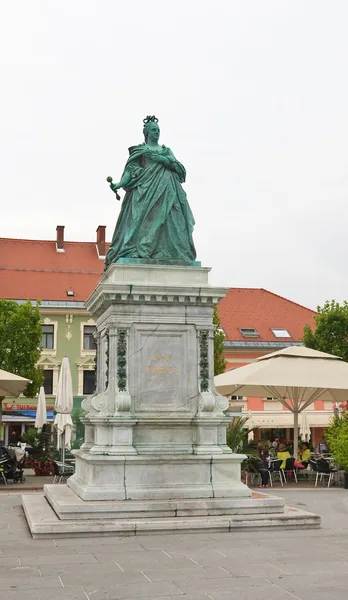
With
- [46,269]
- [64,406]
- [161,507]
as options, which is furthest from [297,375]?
[46,269]

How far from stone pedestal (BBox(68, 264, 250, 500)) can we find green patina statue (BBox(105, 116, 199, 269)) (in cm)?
51

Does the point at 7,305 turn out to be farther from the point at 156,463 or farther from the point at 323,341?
the point at 156,463

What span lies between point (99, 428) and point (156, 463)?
1035 mm

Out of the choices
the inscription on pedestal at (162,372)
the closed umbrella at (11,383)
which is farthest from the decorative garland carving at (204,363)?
the closed umbrella at (11,383)

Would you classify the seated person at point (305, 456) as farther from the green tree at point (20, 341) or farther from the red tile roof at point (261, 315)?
the red tile roof at point (261, 315)

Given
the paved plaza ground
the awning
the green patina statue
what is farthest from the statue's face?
the awning

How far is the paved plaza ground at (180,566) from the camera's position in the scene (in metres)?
6.96

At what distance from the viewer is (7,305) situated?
37031 millimetres

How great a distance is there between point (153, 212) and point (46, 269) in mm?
34340

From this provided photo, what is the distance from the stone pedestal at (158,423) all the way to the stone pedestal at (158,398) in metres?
0.02

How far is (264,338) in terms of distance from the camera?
46.0 meters

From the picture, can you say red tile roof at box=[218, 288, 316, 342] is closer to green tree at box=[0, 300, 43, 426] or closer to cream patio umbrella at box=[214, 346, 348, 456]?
green tree at box=[0, 300, 43, 426]

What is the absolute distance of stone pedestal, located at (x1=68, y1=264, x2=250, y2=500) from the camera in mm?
11344

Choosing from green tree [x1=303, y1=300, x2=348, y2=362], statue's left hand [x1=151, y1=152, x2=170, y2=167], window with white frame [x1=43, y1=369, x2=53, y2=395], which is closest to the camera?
statue's left hand [x1=151, y1=152, x2=170, y2=167]
